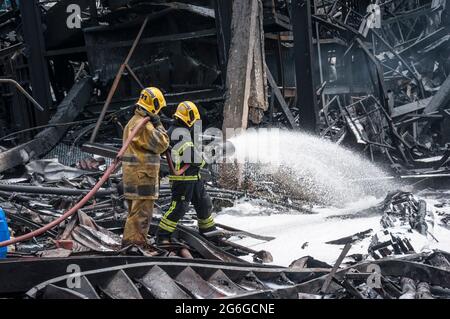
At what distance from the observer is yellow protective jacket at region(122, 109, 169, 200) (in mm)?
5539

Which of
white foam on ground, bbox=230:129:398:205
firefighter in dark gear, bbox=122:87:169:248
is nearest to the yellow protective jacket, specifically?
firefighter in dark gear, bbox=122:87:169:248

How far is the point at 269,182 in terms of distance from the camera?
29.4 ft

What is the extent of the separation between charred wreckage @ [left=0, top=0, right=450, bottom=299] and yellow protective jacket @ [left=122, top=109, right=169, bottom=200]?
58 centimetres

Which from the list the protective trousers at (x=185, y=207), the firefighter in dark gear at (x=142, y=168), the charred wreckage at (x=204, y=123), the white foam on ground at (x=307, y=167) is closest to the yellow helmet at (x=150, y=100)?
the firefighter in dark gear at (x=142, y=168)

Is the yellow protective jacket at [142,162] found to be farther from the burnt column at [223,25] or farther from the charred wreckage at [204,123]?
the burnt column at [223,25]

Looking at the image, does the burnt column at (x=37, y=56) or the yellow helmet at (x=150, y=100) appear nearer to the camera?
the yellow helmet at (x=150, y=100)

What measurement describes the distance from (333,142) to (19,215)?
5946 mm

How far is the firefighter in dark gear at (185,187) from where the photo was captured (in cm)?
577

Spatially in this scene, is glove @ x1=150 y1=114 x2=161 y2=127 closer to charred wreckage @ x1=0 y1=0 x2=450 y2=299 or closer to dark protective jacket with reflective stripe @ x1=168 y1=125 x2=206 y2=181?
dark protective jacket with reflective stripe @ x1=168 y1=125 x2=206 y2=181

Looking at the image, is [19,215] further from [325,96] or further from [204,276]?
[325,96]

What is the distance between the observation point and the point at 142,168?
555 centimetres

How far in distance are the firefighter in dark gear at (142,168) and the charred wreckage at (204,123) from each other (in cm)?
33

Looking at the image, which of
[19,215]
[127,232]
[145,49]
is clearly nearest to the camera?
[127,232]
